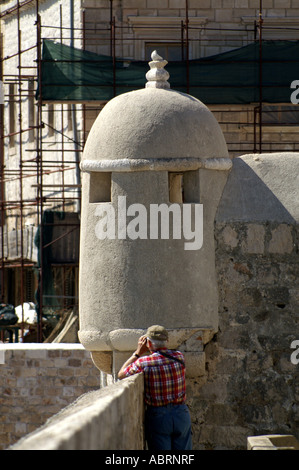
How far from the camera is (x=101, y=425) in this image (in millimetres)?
5156

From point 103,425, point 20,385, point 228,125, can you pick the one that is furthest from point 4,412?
point 228,125

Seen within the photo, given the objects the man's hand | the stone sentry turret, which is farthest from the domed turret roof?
the man's hand

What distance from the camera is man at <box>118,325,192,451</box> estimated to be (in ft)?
24.4

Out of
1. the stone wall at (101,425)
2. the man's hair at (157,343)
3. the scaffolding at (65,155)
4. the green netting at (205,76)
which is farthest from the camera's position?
the scaffolding at (65,155)

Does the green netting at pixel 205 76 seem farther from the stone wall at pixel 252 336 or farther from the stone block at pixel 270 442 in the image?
the stone block at pixel 270 442

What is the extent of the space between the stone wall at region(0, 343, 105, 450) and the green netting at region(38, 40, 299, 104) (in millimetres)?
7233

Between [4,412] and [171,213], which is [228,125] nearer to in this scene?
[4,412]

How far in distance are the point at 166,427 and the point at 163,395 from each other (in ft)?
0.72

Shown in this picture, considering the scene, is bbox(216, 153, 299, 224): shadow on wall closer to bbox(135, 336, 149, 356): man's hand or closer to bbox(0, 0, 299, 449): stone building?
bbox(0, 0, 299, 449): stone building

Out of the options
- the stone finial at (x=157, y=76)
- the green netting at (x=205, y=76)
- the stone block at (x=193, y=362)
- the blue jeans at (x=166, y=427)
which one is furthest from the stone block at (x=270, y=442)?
the green netting at (x=205, y=76)

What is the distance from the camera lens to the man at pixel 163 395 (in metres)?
7.43

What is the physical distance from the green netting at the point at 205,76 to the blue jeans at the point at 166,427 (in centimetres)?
1154

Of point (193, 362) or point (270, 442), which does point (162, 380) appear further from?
point (193, 362)

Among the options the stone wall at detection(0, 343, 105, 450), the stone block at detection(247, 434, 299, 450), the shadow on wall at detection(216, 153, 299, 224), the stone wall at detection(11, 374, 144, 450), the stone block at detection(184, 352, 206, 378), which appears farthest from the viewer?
the stone wall at detection(0, 343, 105, 450)
